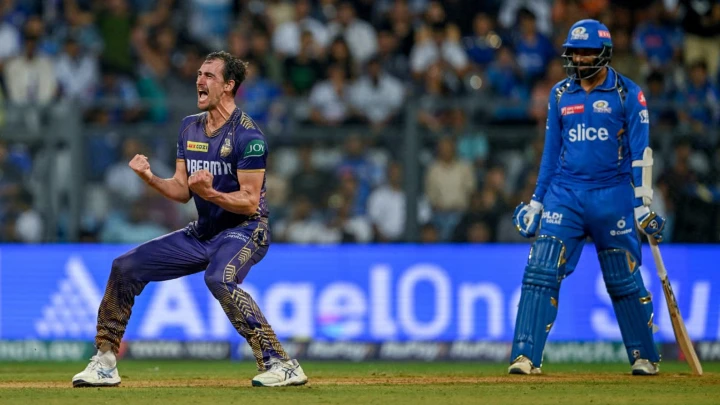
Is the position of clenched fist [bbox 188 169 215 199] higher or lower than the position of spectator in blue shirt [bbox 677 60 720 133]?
lower

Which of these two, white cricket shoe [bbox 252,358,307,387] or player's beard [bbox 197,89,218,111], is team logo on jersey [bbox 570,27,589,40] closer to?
player's beard [bbox 197,89,218,111]

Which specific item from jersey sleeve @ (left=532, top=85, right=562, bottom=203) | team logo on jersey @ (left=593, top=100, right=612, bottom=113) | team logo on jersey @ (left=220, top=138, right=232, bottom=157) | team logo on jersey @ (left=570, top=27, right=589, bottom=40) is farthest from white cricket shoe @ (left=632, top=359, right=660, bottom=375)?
team logo on jersey @ (left=220, top=138, right=232, bottom=157)

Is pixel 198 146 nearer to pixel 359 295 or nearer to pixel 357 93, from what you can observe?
pixel 359 295

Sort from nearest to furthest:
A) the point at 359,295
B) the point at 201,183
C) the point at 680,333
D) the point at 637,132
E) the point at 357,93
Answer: the point at 201,183 → the point at 637,132 → the point at 680,333 → the point at 359,295 → the point at 357,93

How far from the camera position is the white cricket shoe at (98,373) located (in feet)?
28.6

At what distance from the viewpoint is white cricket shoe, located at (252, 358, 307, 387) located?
8.62m

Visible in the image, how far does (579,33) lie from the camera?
31.9 feet

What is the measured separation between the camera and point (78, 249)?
14562 mm

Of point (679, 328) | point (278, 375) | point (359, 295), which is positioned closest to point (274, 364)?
point (278, 375)

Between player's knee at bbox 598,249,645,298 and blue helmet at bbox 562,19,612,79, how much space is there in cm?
140

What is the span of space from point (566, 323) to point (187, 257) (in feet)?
21.7

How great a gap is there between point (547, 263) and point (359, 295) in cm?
501

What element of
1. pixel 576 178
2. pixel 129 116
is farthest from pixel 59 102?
pixel 576 178

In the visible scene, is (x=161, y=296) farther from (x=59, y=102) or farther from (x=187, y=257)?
(x=187, y=257)
